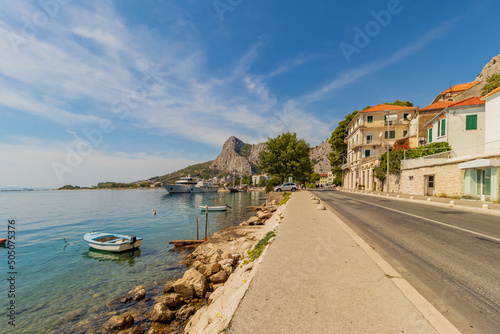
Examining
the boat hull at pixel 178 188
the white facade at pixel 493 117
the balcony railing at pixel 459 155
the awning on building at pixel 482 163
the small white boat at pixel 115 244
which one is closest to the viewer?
the small white boat at pixel 115 244

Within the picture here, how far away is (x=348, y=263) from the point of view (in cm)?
489

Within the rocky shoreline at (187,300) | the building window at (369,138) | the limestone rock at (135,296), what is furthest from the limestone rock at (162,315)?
the building window at (369,138)

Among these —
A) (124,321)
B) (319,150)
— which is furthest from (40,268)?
(319,150)

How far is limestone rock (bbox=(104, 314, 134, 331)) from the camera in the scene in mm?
6188

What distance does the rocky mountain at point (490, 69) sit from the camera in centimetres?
4865

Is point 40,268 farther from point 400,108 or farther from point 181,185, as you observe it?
point 181,185

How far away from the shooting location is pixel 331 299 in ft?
11.1

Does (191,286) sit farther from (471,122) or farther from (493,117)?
(471,122)

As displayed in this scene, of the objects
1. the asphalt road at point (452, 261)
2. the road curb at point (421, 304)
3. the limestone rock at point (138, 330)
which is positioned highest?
the road curb at point (421, 304)

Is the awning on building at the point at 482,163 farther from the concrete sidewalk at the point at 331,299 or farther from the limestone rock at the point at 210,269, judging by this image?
the limestone rock at the point at 210,269

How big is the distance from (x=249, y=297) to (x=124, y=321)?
4986mm

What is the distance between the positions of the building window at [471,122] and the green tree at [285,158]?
78.9ft

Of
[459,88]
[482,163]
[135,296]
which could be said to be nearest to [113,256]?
[135,296]

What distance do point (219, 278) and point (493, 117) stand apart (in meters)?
26.2
